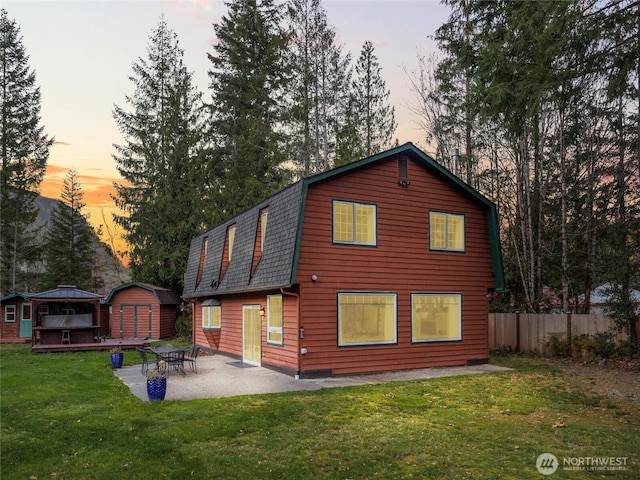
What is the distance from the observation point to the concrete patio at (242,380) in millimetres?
10828

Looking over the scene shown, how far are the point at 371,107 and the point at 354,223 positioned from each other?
17.2 m

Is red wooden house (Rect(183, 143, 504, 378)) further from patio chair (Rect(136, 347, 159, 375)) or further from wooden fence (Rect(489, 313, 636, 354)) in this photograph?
patio chair (Rect(136, 347, 159, 375))

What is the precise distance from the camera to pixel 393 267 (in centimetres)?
1409

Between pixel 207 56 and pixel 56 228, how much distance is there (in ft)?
59.9

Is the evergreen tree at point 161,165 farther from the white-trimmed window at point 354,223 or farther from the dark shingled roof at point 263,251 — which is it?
the white-trimmed window at point 354,223

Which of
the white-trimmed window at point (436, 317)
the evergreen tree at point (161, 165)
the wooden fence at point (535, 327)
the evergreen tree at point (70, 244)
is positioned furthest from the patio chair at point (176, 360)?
the evergreen tree at point (70, 244)

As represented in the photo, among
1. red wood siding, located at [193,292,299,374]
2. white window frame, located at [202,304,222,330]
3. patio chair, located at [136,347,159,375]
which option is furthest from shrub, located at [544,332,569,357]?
patio chair, located at [136,347,159,375]

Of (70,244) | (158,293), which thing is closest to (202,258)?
(158,293)

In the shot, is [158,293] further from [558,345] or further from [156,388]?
[558,345]

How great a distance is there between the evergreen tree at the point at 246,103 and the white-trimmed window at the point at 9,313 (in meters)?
12.3

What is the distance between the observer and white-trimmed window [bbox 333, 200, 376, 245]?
1348 cm

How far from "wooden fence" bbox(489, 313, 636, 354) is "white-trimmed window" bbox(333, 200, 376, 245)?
7.20 meters

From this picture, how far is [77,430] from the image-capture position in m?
7.44

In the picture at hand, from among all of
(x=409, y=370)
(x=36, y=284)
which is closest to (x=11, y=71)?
(x=36, y=284)
